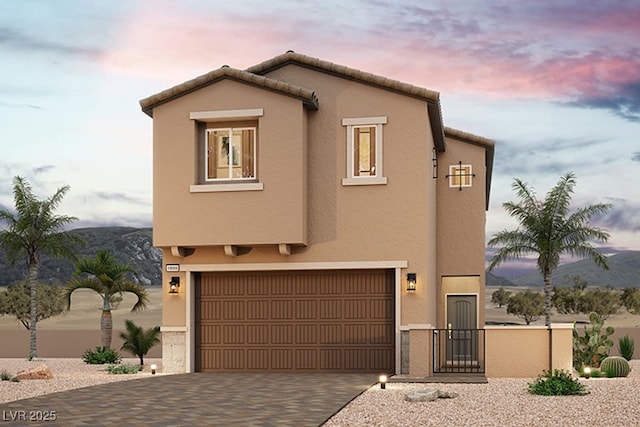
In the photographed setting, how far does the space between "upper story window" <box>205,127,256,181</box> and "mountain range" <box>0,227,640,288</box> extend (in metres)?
81.9

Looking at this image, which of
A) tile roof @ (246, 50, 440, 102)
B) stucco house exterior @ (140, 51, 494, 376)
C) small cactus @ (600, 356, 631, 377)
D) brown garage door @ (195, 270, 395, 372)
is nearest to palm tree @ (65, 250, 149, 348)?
brown garage door @ (195, 270, 395, 372)

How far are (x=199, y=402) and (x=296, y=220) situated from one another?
6429 mm

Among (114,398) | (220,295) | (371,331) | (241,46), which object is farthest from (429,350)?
(241,46)

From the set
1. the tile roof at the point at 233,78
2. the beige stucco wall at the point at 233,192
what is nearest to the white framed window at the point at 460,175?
the tile roof at the point at 233,78

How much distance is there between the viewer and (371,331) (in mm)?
20906

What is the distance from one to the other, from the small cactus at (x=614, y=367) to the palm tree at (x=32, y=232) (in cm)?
1754

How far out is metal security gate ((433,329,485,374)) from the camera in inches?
842

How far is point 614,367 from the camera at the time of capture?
2088 centimetres

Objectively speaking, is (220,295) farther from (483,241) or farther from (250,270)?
(483,241)

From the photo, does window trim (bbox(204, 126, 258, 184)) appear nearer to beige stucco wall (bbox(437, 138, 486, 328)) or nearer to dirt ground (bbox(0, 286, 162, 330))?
beige stucco wall (bbox(437, 138, 486, 328))

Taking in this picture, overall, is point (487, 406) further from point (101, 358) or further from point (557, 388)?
point (101, 358)

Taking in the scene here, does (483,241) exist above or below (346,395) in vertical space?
above

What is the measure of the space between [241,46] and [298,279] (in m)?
7.98

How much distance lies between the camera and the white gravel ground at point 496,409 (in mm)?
12695
